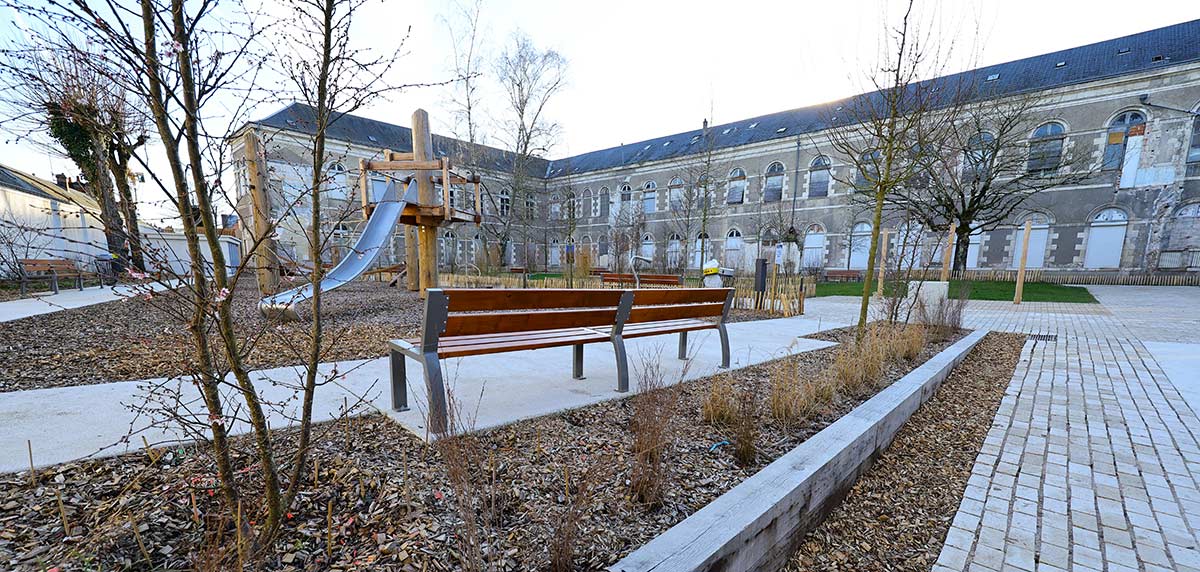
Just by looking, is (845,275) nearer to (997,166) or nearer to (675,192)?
(997,166)

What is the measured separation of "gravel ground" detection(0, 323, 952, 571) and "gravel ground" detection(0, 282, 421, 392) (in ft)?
1.70

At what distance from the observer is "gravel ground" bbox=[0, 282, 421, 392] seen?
10.6 feet

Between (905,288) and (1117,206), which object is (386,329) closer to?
(905,288)

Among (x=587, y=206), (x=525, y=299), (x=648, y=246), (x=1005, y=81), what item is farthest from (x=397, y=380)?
(x=587, y=206)

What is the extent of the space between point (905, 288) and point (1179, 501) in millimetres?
4865

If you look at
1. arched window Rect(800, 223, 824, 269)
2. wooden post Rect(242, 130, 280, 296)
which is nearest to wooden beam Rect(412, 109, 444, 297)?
wooden post Rect(242, 130, 280, 296)

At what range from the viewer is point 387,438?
2414 mm

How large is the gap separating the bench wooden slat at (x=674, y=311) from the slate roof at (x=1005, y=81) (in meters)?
9.82

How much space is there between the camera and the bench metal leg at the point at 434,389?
2314 millimetres

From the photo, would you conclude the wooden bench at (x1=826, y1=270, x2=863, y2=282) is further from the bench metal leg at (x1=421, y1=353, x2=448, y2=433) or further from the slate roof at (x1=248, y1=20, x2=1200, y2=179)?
the bench metal leg at (x1=421, y1=353, x2=448, y2=433)

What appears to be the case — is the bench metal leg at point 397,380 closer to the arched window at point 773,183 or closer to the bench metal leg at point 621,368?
the bench metal leg at point 621,368

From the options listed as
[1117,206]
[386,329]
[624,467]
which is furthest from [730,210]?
[624,467]

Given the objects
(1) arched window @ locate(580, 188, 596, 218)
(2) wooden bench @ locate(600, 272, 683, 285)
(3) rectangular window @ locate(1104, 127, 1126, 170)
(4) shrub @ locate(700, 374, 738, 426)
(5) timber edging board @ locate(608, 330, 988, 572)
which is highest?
(3) rectangular window @ locate(1104, 127, 1126, 170)

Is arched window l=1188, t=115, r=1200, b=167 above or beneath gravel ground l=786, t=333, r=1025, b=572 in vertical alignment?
above
